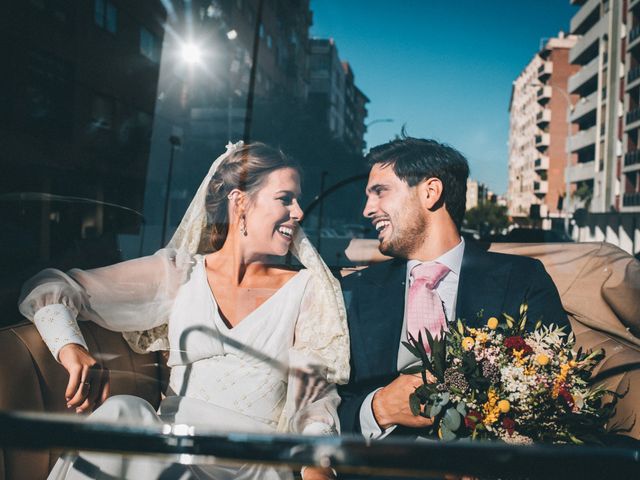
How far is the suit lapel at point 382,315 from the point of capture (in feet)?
6.29

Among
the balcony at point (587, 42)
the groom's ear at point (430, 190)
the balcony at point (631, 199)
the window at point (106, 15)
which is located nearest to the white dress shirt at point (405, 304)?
the groom's ear at point (430, 190)

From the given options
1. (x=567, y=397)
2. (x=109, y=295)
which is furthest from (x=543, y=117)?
(x=109, y=295)

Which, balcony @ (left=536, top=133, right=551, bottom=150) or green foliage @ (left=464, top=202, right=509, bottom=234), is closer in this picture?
balcony @ (left=536, top=133, right=551, bottom=150)

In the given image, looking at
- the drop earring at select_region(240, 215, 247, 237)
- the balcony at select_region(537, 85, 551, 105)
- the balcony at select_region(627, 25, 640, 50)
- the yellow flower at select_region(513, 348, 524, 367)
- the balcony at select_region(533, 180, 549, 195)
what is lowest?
the yellow flower at select_region(513, 348, 524, 367)

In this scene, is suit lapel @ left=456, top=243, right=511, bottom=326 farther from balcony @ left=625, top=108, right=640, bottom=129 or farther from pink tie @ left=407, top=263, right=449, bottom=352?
balcony @ left=625, top=108, right=640, bottom=129

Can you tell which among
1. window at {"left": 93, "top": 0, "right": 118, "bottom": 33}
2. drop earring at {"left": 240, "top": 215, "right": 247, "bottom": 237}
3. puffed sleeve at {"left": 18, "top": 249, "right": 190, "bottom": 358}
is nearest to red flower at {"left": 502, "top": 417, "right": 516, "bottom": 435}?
drop earring at {"left": 240, "top": 215, "right": 247, "bottom": 237}

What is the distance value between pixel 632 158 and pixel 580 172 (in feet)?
0.53

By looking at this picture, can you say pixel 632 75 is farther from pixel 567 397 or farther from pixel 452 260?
pixel 567 397

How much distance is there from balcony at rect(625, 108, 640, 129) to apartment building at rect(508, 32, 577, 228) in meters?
0.16

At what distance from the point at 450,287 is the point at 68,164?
4.34 ft

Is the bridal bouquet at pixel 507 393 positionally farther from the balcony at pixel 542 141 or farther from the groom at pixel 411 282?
the balcony at pixel 542 141

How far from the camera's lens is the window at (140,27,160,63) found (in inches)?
69.5

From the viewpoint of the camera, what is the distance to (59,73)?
1708 mm

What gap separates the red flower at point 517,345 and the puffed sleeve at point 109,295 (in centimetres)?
109
